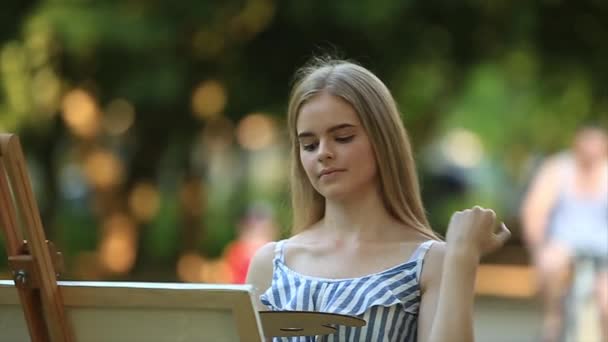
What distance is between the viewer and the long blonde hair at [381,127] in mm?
2943

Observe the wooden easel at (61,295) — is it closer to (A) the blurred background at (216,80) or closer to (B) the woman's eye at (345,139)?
(B) the woman's eye at (345,139)

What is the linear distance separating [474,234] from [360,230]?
0.33 metres

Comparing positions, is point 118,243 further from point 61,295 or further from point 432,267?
point 61,295

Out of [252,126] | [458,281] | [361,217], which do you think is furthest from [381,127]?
[252,126]

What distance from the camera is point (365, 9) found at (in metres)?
10.8

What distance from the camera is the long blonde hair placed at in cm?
294

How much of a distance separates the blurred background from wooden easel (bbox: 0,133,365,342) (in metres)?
7.30

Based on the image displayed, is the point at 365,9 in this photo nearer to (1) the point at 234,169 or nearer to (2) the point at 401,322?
(2) the point at 401,322

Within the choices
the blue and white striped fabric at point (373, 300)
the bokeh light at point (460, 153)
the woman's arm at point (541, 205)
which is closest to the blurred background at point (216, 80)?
the woman's arm at point (541, 205)

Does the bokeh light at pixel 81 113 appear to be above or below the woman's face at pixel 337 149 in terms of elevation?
above

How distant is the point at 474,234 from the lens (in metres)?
2.72

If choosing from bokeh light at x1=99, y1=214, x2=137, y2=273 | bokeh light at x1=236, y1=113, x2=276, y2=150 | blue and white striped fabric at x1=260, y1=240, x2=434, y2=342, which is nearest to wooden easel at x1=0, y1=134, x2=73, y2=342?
blue and white striped fabric at x1=260, y1=240, x2=434, y2=342

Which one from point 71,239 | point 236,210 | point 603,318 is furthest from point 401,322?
point 236,210

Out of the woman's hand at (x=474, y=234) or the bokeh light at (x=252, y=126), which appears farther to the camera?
the bokeh light at (x=252, y=126)
